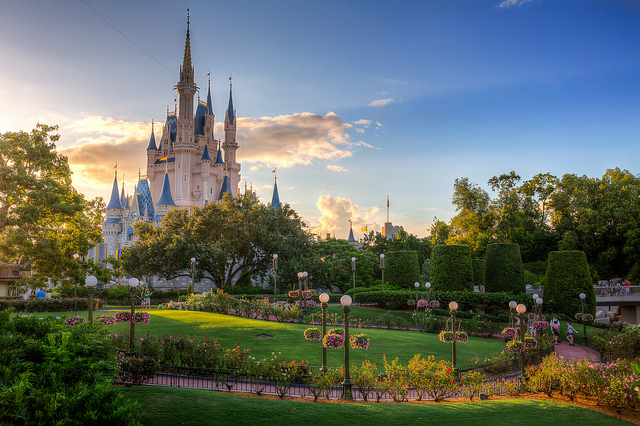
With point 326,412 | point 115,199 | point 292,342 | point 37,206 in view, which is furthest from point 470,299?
point 115,199

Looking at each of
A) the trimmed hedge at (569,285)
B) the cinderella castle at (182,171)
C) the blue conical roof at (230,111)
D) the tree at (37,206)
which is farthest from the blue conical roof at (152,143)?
the trimmed hedge at (569,285)

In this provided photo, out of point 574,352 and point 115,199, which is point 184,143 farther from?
point 574,352

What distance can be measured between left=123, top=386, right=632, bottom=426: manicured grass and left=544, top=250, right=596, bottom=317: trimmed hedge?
66.0 ft

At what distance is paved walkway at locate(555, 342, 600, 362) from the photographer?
1953 cm

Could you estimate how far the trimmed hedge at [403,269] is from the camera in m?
34.7

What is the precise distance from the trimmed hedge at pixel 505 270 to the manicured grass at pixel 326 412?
827 inches

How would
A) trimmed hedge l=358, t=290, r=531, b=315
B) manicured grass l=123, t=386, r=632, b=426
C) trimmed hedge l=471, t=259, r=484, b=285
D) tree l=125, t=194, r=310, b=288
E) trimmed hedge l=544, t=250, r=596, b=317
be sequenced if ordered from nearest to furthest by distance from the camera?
manicured grass l=123, t=386, r=632, b=426, trimmed hedge l=358, t=290, r=531, b=315, trimmed hedge l=544, t=250, r=596, b=317, trimmed hedge l=471, t=259, r=484, b=285, tree l=125, t=194, r=310, b=288

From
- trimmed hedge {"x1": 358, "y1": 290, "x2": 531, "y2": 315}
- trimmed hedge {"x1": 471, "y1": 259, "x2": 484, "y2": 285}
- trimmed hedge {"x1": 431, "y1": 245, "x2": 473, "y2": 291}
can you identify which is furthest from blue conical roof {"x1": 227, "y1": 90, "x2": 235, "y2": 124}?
trimmed hedge {"x1": 358, "y1": 290, "x2": 531, "y2": 315}

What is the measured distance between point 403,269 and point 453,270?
17.2 feet

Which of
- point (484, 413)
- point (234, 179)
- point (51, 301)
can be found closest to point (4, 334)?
point (484, 413)

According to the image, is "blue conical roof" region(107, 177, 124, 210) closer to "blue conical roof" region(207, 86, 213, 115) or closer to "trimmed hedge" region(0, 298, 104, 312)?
"blue conical roof" region(207, 86, 213, 115)

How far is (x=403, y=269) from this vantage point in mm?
35000

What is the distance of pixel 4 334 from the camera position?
24.6 ft

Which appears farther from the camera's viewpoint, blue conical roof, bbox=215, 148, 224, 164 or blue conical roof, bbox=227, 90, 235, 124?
blue conical roof, bbox=227, 90, 235, 124
